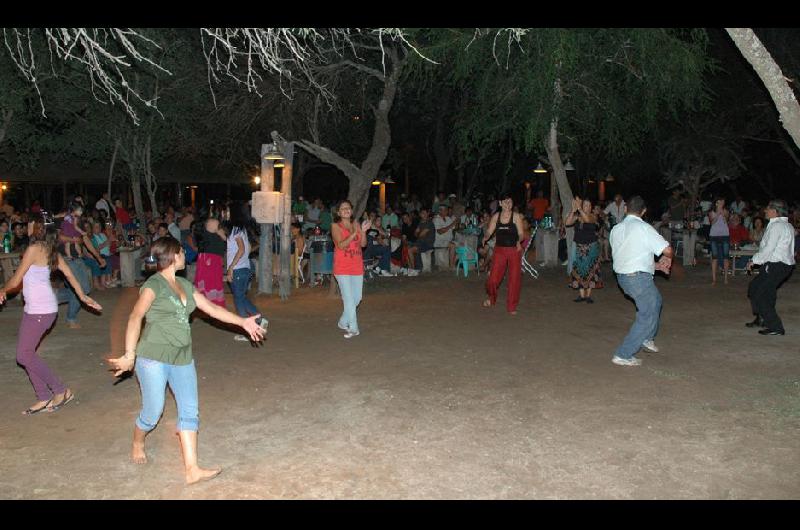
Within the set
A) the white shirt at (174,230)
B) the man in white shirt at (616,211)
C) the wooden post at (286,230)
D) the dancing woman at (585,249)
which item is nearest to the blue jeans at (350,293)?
the wooden post at (286,230)

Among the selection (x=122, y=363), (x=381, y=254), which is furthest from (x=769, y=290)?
(x=381, y=254)

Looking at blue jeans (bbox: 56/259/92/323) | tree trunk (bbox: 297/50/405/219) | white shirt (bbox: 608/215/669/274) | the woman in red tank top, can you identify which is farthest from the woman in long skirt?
tree trunk (bbox: 297/50/405/219)

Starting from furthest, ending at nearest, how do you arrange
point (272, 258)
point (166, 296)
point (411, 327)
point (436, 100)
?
point (436, 100), point (272, 258), point (411, 327), point (166, 296)

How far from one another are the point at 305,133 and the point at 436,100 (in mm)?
13964

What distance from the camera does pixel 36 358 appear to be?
627 centimetres

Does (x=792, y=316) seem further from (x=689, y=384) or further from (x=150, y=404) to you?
(x=150, y=404)

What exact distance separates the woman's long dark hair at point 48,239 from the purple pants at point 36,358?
48cm

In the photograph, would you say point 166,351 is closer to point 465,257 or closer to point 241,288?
point 241,288

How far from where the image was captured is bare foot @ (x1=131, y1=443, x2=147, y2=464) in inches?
199

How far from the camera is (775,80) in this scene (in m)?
5.97

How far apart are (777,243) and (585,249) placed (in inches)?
134


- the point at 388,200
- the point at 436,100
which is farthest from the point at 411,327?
the point at 388,200

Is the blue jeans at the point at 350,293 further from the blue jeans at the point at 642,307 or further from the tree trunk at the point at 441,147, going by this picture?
the tree trunk at the point at 441,147

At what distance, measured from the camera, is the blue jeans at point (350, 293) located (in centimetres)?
916
